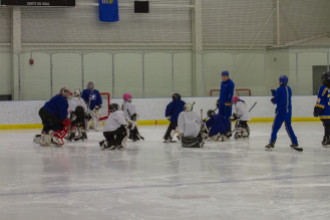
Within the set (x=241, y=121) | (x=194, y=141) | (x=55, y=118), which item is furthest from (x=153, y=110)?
(x=194, y=141)

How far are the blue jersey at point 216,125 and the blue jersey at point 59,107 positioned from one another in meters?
3.03

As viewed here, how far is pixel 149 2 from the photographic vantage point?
22.6 meters

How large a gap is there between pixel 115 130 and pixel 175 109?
1881 millimetres

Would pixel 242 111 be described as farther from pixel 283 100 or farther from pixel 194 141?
pixel 283 100

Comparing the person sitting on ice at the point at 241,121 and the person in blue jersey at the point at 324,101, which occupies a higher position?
the person in blue jersey at the point at 324,101

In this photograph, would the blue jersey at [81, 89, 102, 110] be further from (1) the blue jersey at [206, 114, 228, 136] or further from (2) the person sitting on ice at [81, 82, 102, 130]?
(1) the blue jersey at [206, 114, 228, 136]

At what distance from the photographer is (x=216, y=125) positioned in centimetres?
1309

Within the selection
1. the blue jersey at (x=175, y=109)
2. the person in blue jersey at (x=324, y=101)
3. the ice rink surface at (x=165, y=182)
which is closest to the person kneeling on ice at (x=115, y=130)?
the ice rink surface at (x=165, y=182)

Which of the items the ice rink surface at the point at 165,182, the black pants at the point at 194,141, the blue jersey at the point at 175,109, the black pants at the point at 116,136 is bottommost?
the ice rink surface at the point at 165,182

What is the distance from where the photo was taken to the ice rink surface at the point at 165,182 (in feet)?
18.1

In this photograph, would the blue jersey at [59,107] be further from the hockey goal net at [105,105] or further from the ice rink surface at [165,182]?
the hockey goal net at [105,105]

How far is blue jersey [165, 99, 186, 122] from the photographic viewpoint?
12766 mm

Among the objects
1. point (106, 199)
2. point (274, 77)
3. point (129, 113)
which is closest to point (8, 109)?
point (129, 113)

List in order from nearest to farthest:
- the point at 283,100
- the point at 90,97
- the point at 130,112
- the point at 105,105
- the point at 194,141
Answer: the point at 283,100 < the point at 194,141 < the point at 130,112 < the point at 90,97 < the point at 105,105
